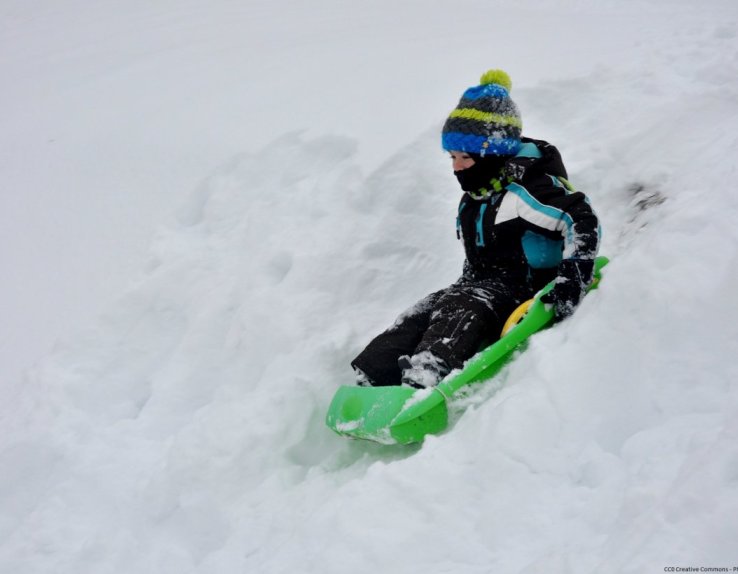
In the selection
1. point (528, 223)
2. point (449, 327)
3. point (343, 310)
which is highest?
point (528, 223)

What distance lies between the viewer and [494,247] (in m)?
2.76

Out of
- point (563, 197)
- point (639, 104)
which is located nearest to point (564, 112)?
point (639, 104)

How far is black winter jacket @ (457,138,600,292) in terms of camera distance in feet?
8.20

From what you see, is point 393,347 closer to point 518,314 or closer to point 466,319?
point 466,319

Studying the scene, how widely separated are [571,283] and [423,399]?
2.16ft

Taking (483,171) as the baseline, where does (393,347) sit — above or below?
below

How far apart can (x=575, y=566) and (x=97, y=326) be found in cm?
282

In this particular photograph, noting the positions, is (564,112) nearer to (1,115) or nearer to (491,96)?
(491,96)

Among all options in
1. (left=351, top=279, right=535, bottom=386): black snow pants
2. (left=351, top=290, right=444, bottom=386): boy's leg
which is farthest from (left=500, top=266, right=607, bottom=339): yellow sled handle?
(left=351, top=290, right=444, bottom=386): boy's leg

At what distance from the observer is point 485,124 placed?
2639mm

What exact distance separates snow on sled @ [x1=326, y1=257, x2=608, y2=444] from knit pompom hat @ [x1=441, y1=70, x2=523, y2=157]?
0.61m

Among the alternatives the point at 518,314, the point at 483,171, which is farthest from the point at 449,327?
the point at 483,171

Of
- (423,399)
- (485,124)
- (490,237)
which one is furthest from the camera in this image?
(490,237)

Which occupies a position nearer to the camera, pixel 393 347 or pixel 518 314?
pixel 518 314
